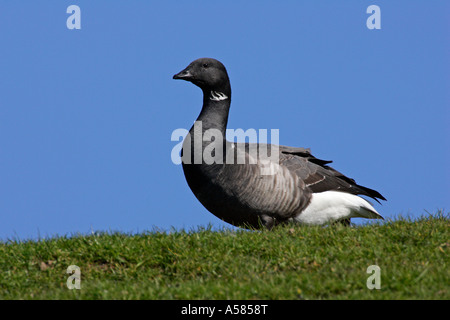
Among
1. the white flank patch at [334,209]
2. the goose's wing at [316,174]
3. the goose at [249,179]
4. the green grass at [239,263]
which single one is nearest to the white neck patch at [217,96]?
the goose at [249,179]

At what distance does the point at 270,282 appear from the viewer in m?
7.76

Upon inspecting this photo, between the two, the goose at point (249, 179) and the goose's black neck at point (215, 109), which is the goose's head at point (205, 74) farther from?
the goose's black neck at point (215, 109)

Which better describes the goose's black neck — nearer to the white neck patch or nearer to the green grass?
the white neck patch

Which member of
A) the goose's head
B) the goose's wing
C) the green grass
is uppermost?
the goose's head

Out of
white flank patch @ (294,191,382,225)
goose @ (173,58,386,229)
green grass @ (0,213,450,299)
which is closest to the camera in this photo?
green grass @ (0,213,450,299)

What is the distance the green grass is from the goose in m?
0.84

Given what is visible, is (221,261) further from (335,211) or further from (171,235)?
(335,211)

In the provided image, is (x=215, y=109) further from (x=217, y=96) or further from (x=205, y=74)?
(x=205, y=74)

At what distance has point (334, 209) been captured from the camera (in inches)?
466

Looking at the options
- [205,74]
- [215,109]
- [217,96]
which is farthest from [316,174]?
[205,74]

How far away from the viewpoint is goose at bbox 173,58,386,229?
35.9 ft

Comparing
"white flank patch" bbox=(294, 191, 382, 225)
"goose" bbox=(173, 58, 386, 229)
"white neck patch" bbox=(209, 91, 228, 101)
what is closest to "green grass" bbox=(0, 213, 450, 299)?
"goose" bbox=(173, 58, 386, 229)

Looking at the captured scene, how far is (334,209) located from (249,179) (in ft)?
7.00
